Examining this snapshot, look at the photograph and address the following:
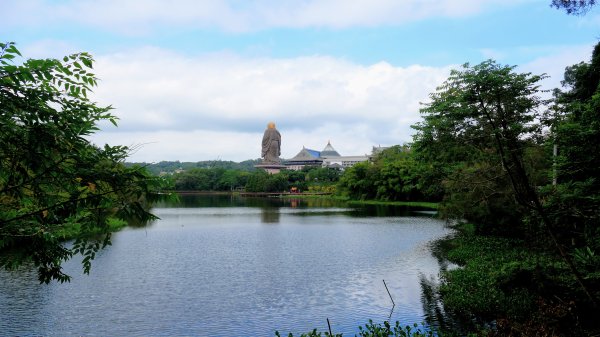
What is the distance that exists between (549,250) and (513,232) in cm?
675

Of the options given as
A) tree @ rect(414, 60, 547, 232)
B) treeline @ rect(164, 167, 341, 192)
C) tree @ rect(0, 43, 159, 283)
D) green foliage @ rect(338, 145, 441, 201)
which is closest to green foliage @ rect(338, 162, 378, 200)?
green foliage @ rect(338, 145, 441, 201)

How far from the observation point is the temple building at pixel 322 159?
152125 millimetres

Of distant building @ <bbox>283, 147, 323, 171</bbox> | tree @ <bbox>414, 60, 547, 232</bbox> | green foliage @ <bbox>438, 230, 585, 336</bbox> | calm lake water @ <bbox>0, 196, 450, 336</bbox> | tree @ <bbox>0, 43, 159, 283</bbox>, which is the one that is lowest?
calm lake water @ <bbox>0, 196, 450, 336</bbox>

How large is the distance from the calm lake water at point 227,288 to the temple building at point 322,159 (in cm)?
11925

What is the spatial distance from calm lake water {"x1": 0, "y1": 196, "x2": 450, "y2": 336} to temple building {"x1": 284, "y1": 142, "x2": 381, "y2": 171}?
119 m

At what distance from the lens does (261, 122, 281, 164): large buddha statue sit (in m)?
128

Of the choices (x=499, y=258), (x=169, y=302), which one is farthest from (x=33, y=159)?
(x=499, y=258)

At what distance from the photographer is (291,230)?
34.4m

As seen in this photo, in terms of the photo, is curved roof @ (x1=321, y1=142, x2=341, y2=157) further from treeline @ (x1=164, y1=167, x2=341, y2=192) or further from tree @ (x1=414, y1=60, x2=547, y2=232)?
tree @ (x1=414, y1=60, x2=547, y2=232)

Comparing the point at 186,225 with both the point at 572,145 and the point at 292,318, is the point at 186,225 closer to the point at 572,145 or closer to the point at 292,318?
the point at 292,318

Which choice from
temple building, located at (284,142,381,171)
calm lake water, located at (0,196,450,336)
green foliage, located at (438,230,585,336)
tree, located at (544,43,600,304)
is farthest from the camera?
temple building, located at (284,142,381,171)

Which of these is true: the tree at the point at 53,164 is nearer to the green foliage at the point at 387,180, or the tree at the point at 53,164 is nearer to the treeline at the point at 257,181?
the green foliage at the point at 387,180

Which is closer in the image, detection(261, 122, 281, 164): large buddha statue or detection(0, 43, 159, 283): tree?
detection(0, 43, 159, 283): tree

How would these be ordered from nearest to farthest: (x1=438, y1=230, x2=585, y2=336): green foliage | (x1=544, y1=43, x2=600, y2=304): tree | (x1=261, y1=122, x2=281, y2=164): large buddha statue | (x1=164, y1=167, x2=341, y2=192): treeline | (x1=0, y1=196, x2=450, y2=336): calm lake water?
1. (x1=544, y1=43, x2=600, y2=304): tree
2. (x1=438, y1=230, x2=585, y2=336): green foliage
3. (x1=0, y1=196, x2=450, y2=336): calm lake water
4. (x1=164, y1=167, x2=341, y2=192): treeline
5. (x1=261, y1=122, x2=281, y2=164): large buddha statue
